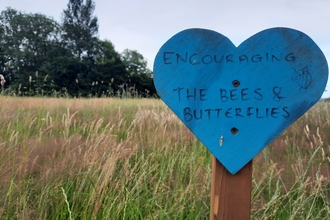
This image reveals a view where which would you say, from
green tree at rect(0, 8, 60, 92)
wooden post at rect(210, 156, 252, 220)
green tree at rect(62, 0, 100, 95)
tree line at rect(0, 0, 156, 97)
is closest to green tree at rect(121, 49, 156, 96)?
tree line at rect(0, 0, 156, 97)

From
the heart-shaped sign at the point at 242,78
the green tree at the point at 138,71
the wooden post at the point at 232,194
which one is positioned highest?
the green tree at the point at 138,71

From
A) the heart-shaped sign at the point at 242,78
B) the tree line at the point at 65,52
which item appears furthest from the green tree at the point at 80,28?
the heart-shaped sign at the point at 242,78

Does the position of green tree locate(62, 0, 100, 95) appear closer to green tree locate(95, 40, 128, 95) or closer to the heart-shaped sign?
green tree locate(95, 40, 128, 95)

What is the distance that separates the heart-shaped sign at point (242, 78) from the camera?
0.90 metres

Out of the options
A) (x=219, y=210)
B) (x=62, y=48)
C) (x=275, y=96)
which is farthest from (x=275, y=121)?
(x=62, y=48)

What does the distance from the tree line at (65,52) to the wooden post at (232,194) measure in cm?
3243

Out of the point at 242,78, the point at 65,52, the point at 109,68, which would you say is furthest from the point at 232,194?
the point at 65,52

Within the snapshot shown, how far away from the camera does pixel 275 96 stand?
0.91m

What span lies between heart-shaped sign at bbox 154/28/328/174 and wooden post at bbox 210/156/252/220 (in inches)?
2.8

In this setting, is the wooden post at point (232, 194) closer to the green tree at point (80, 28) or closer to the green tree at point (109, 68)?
the green tree at point (109, 68)

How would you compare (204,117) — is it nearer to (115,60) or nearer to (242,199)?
(242,199)

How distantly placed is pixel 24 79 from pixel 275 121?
116ft

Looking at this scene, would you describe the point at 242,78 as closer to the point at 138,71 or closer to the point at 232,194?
the point at 232,194

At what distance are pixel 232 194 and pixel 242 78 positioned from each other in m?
0.39
